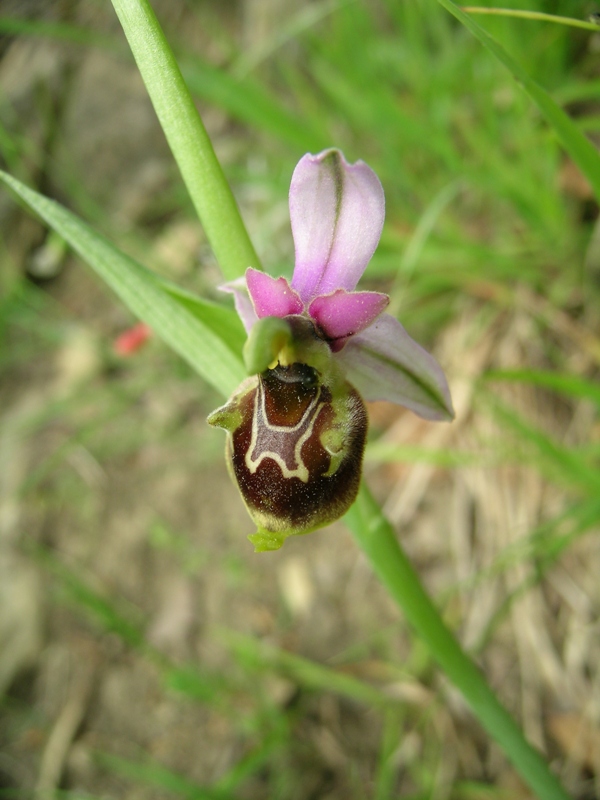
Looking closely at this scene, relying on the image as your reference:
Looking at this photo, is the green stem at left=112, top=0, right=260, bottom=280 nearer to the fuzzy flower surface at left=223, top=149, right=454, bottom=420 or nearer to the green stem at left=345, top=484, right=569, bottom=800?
the fuzzy flower surface at left=223, top=149, right=454, bottom=420

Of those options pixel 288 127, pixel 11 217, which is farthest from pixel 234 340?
pixel 11 217

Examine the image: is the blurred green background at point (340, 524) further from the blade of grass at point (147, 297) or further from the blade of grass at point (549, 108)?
the blade of grass at point (147, 297)

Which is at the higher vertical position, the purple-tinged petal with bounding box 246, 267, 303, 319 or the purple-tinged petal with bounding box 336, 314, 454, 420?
the purple-tinged petal with bounding box 246, 267, 303, 319

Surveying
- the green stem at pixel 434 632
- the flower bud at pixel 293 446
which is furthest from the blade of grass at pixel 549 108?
the green stem at pixel 434 632

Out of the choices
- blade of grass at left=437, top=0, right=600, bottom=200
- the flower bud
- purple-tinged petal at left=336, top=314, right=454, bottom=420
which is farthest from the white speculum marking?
blade of grass at left=437, top=0, right=600, bottom=200

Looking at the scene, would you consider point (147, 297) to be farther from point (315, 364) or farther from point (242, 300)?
point (315, 364)
